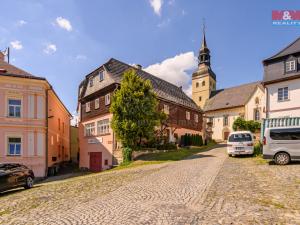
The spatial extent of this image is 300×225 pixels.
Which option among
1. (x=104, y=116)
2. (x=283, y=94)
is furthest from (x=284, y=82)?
(x=104, y=116)

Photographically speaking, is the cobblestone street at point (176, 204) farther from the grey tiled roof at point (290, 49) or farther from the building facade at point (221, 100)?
the building facade at point (221, 100)

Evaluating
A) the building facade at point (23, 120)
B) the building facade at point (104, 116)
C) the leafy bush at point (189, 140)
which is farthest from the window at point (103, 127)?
the leafy bush at point (189, 140)

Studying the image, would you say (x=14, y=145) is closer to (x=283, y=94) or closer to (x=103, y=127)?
(x=103, y=127)

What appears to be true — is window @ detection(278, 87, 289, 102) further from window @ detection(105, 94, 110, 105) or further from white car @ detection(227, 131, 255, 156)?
window @ detection(105, 94, 110, 105)

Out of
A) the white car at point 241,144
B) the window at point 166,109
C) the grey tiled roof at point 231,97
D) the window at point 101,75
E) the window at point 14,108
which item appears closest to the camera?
the white car at point 241,144

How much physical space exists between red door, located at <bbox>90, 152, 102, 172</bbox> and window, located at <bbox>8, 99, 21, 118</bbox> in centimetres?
958

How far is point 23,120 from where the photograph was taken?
2280 centimetres

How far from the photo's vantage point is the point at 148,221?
6098 mm

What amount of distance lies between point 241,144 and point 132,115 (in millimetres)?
9567

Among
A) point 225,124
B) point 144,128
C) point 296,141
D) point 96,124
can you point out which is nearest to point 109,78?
point 96,124

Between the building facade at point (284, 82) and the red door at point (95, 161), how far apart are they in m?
18.6

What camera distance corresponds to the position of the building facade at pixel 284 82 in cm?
2520

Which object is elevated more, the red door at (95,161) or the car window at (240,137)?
the car window at (240,137)

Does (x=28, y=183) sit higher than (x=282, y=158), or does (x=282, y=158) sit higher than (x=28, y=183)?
(x=282, y=158)
